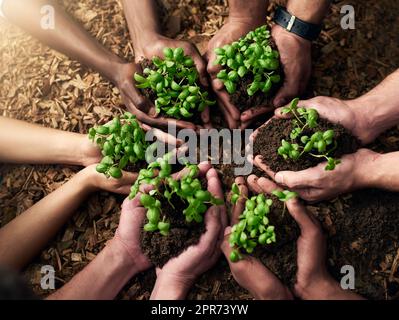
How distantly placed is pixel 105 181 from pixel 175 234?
54 cm

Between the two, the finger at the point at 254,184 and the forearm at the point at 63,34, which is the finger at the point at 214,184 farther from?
the forearm at the point at 63,34

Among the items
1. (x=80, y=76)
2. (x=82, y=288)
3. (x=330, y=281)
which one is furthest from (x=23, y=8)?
(x=330, y=281)

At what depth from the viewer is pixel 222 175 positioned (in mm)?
2457

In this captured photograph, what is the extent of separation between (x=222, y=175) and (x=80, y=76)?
1.19 metres

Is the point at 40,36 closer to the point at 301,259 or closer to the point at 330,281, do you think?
the point at 301,259

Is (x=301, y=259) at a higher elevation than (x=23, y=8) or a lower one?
lower

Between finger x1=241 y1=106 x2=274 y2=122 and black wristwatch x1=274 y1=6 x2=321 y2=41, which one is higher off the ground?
black wristwatch x1=274 y1=6 x2=321 y2=41

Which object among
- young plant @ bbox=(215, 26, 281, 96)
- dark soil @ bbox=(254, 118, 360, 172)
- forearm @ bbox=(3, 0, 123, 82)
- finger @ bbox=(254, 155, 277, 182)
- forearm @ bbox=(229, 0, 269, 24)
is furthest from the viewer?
forearm @ bbox=(3, 0, 123, 82)

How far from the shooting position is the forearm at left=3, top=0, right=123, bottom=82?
8.33 ft

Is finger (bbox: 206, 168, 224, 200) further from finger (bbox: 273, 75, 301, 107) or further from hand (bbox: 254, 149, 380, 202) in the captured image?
finger (bbox: 273, 75, 301, 107)

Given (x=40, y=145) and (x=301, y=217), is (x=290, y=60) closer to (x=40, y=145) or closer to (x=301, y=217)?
(x=301, y=217)

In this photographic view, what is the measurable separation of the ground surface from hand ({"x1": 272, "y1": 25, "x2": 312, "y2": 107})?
0.27 meters

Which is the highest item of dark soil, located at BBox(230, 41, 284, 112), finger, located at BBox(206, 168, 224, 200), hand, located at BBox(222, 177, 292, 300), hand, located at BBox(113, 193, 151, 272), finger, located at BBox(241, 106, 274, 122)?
dark soil, located at BBox(230, 41, 284, 112)

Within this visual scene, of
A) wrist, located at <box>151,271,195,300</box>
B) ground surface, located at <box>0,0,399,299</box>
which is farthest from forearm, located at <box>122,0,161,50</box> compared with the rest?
wrist, located at <box>151,271,195,300</box>
